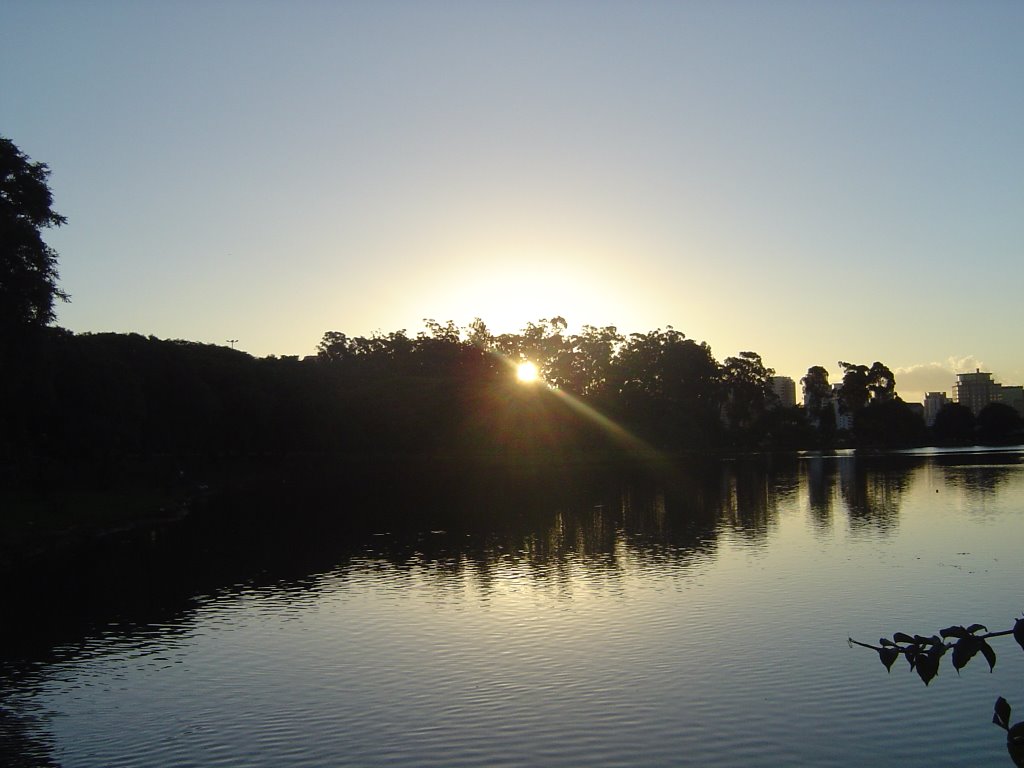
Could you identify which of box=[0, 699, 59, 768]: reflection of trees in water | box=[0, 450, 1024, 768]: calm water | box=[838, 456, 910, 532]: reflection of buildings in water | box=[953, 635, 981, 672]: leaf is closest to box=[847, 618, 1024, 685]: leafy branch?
box=[953, 635, 981, 672]: leaf

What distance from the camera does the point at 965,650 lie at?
4777 millimetres

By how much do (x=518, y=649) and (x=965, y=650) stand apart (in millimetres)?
15972

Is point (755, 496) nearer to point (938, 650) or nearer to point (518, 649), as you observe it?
point (518, 649)

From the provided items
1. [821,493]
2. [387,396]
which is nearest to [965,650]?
[821,493]

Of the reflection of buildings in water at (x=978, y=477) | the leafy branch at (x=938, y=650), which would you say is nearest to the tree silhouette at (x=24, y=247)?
the leafy branch at (x=938, y=650)

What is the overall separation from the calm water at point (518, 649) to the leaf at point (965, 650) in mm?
9135

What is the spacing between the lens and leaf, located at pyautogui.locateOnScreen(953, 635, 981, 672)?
4734 millimetres

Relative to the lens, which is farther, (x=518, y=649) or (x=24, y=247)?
(x=24, y=247)

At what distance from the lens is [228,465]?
89750 millimetres

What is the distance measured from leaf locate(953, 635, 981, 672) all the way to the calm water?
9135mm

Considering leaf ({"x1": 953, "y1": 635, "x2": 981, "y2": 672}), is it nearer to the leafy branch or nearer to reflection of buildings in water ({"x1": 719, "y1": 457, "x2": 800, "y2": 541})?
the leafy branch

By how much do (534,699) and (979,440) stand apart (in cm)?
16830

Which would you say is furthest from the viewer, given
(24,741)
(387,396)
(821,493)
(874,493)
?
(387,396)

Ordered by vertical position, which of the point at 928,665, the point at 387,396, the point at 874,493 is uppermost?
the point at 387,396
